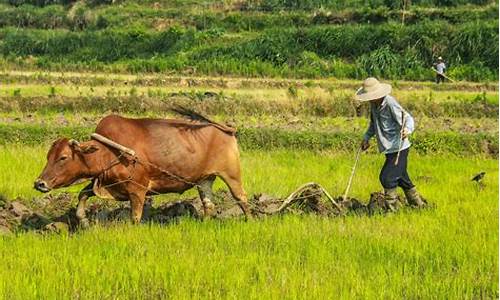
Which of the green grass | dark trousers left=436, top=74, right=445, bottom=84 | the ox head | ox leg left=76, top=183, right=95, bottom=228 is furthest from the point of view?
dark trousers left=436, top=74, right=445, bottom=84

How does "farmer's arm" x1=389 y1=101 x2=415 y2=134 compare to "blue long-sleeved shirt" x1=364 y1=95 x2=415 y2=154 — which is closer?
"farmer's arm" x1=389 y1=101 x2=415 y2=134

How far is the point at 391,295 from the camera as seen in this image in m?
4.04

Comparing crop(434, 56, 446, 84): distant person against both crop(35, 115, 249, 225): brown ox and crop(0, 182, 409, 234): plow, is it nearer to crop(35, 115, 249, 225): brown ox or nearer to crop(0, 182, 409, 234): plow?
crop(0, 182, 409, 234): plow

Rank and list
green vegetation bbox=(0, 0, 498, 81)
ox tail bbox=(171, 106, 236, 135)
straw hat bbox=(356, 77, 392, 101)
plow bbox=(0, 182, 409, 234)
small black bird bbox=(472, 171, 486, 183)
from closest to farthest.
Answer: plow bbox=(0, 182, 409, 234)
ox tail bbox=(171, 106, 236, 135)
straw hat bbox=(356, 77, 392, 101)
small black bird bbox=(472, 171, 486, 183)
green vegetation bbox=(0, 0, 498, 81)

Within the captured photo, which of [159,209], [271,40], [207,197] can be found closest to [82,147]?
[207,197]

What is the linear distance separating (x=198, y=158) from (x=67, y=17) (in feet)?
98.0

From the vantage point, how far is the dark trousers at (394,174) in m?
6.56

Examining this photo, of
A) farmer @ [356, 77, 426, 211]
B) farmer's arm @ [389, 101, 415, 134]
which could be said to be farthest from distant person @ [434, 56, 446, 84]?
farmer's arm @ [389, 101, 415, 134]

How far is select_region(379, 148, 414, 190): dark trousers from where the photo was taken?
6.56 meters

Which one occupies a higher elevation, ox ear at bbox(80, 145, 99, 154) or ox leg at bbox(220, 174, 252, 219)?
ox ear at bbox(80, 145, 99, 154)

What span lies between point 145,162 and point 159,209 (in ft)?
3.64

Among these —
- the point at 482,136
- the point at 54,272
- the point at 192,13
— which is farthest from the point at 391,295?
the point at 192,13

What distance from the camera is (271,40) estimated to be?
83.9 ft

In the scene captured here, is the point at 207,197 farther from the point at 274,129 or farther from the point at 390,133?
the point at 274,129
